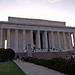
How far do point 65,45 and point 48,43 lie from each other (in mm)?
7557

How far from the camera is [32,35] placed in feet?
139

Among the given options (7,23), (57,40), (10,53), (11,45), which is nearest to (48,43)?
(57,40)

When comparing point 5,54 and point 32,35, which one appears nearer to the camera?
point 5,54

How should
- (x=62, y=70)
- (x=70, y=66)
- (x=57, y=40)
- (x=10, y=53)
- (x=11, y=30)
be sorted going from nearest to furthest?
1. (x=70, y=66)
2. (x=62, y=70)
3. (x=10, y=53)
4. (x=11, y=30)
5. (x=57, y=40)

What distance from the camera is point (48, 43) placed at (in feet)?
157

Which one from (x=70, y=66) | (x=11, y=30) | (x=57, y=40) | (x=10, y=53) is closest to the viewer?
(x=70, y=66)

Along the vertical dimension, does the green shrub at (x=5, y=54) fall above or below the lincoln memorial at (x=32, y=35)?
below

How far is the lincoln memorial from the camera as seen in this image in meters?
39.5

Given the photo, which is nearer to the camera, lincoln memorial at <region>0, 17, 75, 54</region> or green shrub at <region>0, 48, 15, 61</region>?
green shrub at <region>0, 48, 15, 61</region>

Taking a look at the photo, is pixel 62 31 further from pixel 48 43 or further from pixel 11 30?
pixel 11 30

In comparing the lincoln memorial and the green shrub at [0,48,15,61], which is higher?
the lincoln memorial

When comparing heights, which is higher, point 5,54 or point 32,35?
point 32,35

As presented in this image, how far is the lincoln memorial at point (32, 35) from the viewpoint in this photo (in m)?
39.5

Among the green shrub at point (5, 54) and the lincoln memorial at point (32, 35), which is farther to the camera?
the lincoln memorial at point (32, 35)
